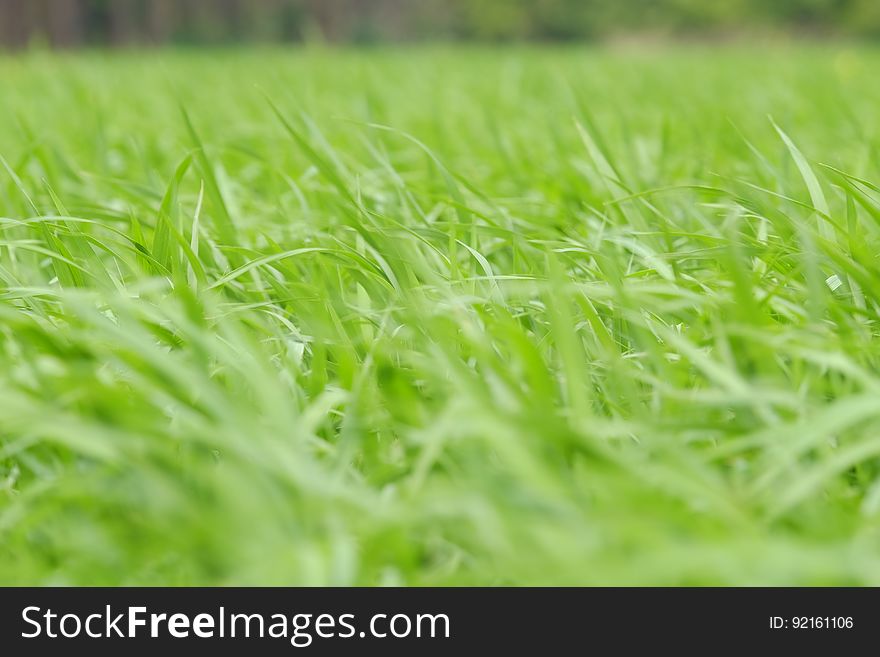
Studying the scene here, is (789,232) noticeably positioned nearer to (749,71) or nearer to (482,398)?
(482,398)

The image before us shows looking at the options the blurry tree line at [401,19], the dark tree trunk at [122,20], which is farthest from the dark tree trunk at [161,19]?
the dark tree trunk at [122,20]

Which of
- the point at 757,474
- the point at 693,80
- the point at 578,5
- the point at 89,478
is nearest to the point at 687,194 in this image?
the point at 757,474

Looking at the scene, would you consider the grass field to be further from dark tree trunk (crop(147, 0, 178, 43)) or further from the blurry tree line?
dark tree trunk (crop(147, 0, 178, 43))

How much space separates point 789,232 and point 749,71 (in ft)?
16.7

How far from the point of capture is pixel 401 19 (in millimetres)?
22031

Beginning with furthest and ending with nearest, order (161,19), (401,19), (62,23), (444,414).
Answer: (401,19) → (161,19) → (62,23) → (444,414)

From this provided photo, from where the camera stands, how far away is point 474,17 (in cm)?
2258

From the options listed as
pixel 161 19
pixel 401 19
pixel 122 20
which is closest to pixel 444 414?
pixel 161 19

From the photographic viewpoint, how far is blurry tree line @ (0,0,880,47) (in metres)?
15.0

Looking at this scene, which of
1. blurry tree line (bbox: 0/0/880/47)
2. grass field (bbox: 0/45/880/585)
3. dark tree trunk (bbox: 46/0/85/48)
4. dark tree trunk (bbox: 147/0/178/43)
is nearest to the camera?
grass field (bbox: 0/45/880/585)

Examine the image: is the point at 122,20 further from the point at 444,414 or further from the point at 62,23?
the point at 444,414

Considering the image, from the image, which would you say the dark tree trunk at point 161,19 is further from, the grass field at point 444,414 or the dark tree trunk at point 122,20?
the grass field at point 444,414

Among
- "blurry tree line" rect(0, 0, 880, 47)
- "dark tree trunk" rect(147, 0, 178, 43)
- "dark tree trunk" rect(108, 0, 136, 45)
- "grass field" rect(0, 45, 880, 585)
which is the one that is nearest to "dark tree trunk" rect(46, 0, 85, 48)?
"blurry tree line" rect(0, 0, 880, 47)

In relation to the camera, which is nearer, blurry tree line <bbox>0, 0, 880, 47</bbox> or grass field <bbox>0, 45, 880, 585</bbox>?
grass field <bbox>0, 45, 880, 585</bbox>
